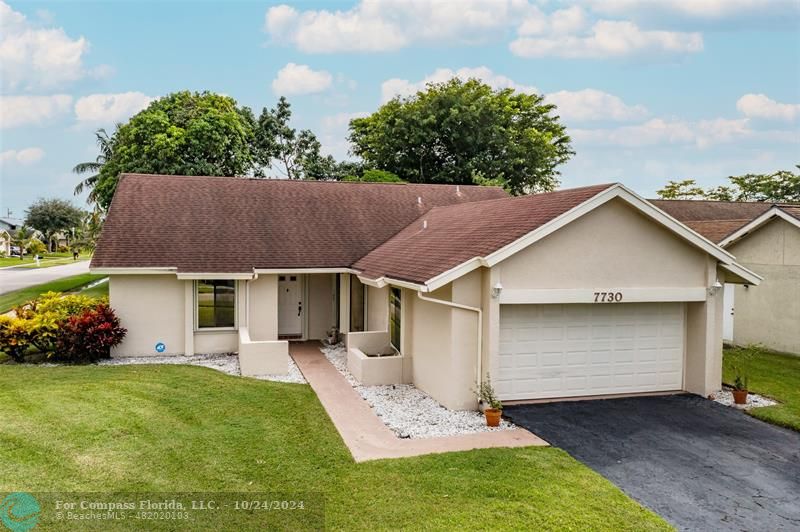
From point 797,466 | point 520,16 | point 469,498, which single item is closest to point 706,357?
point 797,466

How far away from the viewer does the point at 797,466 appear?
834 cm

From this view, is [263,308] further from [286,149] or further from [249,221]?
[286,149]

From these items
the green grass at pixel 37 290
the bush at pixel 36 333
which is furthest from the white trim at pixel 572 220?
the green grass at pixel 37 290

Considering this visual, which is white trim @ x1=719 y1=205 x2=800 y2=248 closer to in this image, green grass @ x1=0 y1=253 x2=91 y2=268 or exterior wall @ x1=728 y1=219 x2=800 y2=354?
exterior wall @ x1=728 y1=219 x2=800 y2=354

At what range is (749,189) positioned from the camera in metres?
54.2

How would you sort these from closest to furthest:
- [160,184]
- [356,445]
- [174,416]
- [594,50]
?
[356,445]
[174,416]
[160,184]
[594,50]

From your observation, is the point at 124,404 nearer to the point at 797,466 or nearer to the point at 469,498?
the point at 469,498

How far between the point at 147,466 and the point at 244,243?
10.0m

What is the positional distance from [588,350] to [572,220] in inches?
114

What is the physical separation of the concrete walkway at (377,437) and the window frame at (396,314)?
230 centimetres

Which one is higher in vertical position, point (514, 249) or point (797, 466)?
point (514, 249)

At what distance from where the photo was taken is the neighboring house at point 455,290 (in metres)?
10.9

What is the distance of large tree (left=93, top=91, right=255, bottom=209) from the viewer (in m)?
29.1

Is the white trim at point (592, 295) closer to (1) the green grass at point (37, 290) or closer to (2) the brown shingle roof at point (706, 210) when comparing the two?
(2) the brown shingle roof at point (706, 210)
